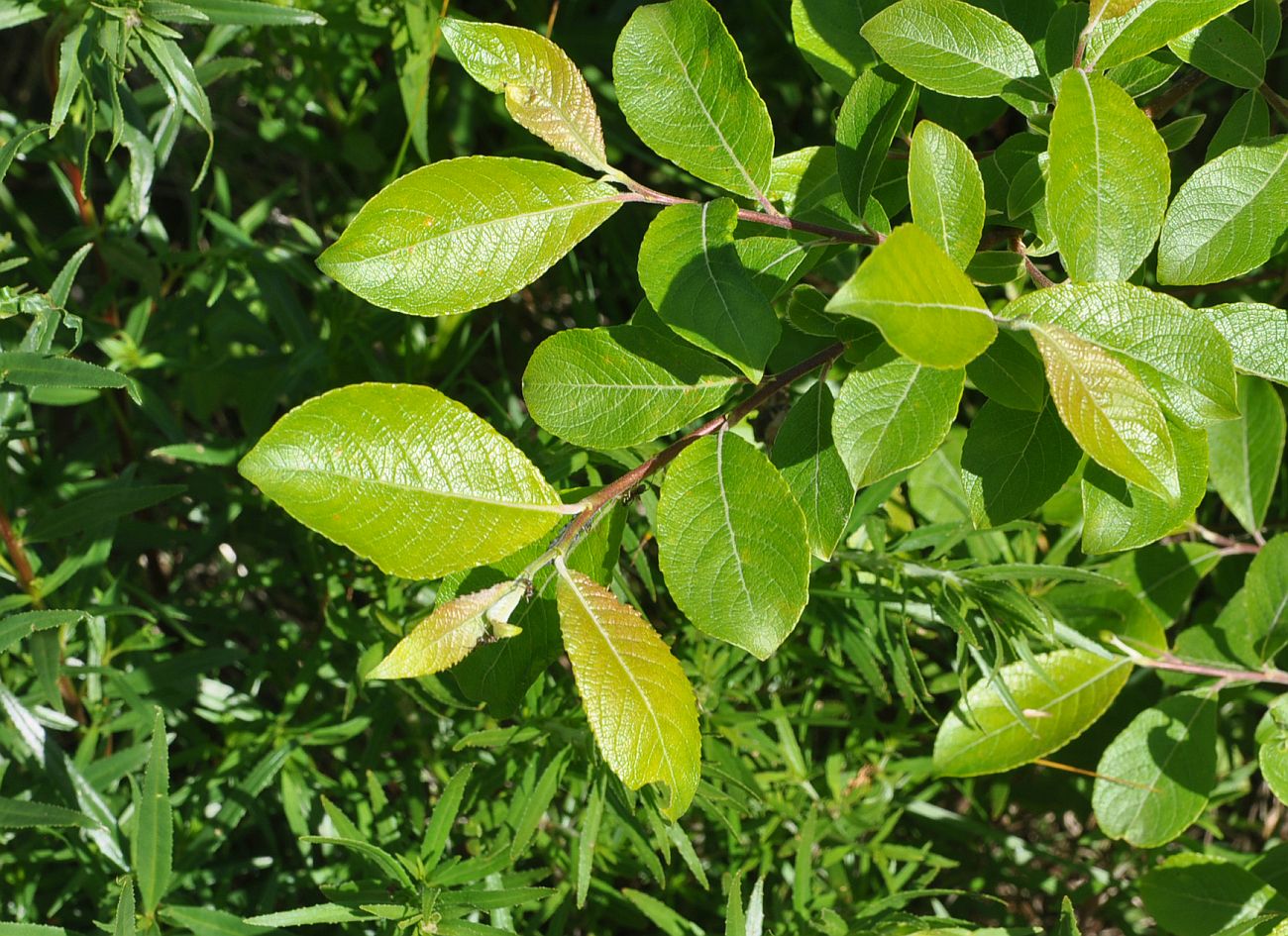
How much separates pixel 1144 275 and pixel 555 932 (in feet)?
3.26

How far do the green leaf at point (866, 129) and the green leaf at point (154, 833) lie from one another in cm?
84

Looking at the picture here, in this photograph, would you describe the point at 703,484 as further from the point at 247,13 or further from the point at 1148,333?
the point at 247,13

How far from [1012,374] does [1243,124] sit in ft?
1.19

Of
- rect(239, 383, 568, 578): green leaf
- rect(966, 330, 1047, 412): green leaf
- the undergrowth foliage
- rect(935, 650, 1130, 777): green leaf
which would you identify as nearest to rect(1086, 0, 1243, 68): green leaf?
the undergrowth foliage

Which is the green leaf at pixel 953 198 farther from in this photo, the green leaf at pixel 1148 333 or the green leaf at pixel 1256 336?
the green leaf at pixel 1256 336

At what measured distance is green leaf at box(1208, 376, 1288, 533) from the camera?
1.40 metres

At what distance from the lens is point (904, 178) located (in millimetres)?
955

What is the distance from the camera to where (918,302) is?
63cm

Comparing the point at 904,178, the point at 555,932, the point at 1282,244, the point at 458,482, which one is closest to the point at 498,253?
the point at 458,482

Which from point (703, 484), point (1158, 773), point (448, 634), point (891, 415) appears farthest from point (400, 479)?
point (1158, 773)

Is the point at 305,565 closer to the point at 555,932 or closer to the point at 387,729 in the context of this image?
the point at 387,729

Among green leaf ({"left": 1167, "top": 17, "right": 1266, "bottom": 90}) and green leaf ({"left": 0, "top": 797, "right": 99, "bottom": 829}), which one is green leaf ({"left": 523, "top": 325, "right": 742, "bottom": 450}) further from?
green leaf ({"left": 0, "top": 797, "right": 99, "bottom": 829})

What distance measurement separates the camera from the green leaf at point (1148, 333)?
72 centimetres

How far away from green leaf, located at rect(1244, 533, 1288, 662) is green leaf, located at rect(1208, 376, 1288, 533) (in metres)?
0.12
